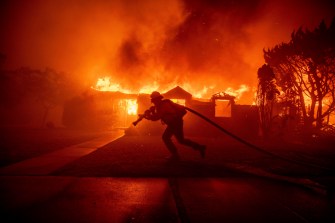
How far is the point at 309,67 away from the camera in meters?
16.6

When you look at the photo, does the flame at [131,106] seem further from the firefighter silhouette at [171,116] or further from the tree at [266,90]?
the firefighter silhouette at [171,116]

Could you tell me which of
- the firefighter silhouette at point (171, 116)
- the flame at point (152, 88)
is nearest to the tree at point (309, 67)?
the flame at point (152, 88)

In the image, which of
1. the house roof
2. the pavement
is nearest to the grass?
the pavement

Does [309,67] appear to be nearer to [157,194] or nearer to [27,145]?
[157,194]

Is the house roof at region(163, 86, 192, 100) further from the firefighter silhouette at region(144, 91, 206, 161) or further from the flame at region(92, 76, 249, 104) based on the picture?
the flame at region(92, 76, 249, 104)

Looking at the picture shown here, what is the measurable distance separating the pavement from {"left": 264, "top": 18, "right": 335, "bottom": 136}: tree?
14.6 m

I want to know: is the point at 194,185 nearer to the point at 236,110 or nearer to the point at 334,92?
the point at 236,110

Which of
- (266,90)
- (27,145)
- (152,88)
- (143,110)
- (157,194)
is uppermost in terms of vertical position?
(152,88)

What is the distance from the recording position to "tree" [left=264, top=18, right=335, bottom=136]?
16047 millimetres

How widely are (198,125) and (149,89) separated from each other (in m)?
15.0

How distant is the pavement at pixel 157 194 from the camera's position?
8.94 ft

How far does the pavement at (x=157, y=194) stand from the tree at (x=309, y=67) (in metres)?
14.6

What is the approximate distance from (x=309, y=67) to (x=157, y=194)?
17571 mm

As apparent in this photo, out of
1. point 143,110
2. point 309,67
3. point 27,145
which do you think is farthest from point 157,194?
point 309,67
